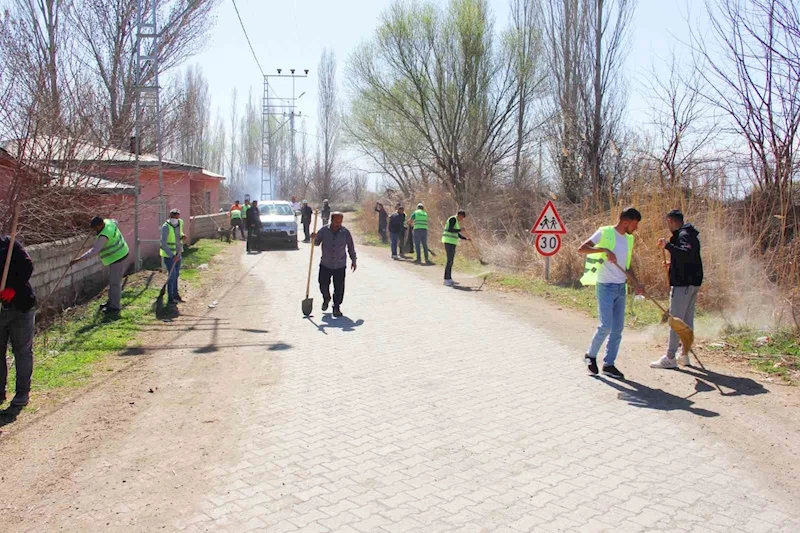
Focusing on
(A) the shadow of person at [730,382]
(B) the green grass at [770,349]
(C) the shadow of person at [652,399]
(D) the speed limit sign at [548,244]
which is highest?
(D) the speed limit sign at [548,244]

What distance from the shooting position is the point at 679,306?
26.2ft

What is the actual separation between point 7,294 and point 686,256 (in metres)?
6.80

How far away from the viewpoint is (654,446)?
5.43m

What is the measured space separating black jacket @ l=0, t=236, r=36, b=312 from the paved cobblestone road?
170 centimetres

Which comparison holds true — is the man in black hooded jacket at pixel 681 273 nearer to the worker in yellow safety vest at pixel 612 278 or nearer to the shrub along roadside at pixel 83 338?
the worker in yellow safety vest at pixel 612 278

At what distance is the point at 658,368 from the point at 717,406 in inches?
58.4

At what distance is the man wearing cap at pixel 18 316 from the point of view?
628cm

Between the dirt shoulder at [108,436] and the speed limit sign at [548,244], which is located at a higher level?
the speed limit sign at [548,244]

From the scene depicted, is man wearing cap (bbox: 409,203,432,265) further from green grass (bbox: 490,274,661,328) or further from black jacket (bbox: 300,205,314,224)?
black jacket (bbox: 300,205,314,224)

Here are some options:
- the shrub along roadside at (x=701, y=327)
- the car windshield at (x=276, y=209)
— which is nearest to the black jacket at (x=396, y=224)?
the shrub along roadside at (x=701, y=327)

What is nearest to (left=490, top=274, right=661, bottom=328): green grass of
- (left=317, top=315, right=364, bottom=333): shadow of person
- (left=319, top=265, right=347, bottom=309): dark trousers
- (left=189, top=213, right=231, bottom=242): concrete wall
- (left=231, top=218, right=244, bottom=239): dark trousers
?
(left=317, top=315, right=364, bottom=333): shadow of person

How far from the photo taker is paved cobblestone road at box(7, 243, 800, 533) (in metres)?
4.20

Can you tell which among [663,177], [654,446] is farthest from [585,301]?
[654,446]

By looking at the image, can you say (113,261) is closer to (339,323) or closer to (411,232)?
(339,323)
